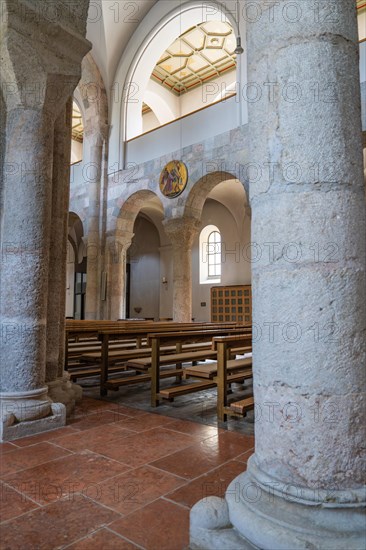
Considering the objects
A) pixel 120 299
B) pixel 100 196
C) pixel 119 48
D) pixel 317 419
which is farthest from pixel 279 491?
pixel 119 48

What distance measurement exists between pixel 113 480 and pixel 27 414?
1177 millimetres

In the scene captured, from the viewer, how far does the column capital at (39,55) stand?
3.37m

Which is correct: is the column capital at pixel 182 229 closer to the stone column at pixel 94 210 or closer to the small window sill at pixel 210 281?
the stone column at pixel 94 210

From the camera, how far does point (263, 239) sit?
66.8 inches

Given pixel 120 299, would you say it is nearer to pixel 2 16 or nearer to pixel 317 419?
pixel 2 16

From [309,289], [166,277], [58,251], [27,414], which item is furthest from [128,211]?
[309,289]

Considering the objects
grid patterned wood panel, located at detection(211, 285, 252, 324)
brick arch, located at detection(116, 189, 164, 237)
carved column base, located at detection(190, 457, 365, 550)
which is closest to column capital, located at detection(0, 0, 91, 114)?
carved column base, located at detection(190, 457, 365, 550)

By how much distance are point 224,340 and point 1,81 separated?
3080mm

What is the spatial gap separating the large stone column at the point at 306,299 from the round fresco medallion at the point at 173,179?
9.02 meters

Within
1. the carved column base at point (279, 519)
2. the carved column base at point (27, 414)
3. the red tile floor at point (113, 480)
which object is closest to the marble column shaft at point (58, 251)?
the carved column base at point (27, 414)

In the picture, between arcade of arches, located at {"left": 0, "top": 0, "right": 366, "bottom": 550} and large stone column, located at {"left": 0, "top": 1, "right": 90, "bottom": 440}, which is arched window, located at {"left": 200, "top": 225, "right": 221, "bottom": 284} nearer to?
arcade of arches, located at {"left": 0, "top": 0, "right": 366, "bottom": 550}

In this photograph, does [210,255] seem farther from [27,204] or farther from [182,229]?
[27,204]

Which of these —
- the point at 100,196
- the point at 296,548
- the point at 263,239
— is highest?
the point at 100,196

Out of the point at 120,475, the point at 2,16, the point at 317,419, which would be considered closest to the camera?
the point at 317,419
